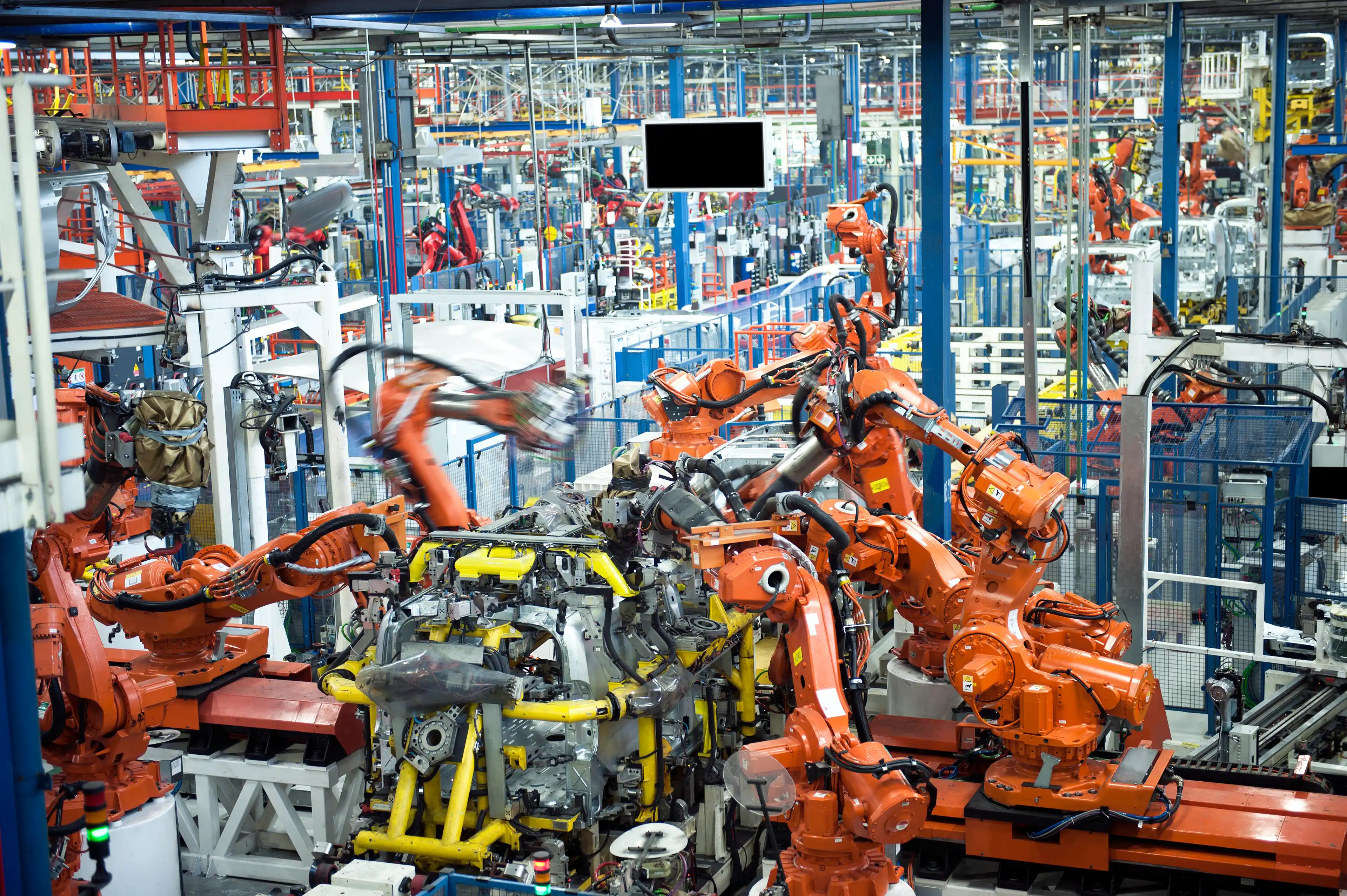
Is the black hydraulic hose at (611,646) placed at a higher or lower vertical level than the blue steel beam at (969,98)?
lower

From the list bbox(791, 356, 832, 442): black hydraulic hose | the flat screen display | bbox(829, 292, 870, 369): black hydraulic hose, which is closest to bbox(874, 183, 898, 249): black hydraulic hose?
bbox(829, 292, 870, 369): black hydraulic hose

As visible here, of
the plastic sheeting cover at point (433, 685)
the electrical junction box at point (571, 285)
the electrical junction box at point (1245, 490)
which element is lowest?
the plastic sheeting cover at point (433, 685)

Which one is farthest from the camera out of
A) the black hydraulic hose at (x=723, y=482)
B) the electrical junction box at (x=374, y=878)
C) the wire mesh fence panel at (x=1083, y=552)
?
the wire mesh fence panel at (x=1083, y=552)

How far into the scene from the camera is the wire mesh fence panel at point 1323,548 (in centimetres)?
984

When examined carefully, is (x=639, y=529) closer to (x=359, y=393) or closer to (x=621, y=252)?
(x=359, y=393)

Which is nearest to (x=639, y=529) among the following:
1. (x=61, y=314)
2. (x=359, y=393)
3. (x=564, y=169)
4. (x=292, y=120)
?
(x=61, y=314)

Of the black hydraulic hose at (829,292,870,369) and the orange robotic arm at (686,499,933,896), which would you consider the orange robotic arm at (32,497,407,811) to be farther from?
the black hydraulic hose at (829,292,870,369)

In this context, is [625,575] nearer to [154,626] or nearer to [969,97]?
[154,626]

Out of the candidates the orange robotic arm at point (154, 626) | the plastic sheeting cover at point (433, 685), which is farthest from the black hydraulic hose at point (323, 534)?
the plastic sheeting cover at point (433, 685)

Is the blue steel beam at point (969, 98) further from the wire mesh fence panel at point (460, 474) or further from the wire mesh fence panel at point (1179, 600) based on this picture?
the wire mesh fence panel at point (1179, 600)

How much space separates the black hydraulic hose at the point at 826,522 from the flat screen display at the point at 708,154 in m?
5.07

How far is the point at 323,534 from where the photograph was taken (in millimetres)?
8500

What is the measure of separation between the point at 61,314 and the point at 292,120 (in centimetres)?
1599

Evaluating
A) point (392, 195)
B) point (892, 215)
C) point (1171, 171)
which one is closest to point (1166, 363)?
point (892, 215)
